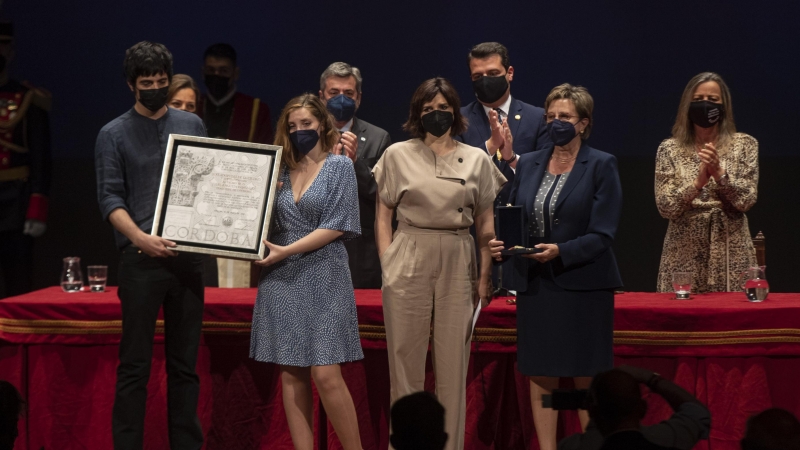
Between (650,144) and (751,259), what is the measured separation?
1.60 metres

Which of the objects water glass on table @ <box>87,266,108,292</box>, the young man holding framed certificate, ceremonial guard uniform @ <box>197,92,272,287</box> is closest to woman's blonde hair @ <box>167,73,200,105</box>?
ceremonial guard uniform @ <box>197,92,272,287</box>

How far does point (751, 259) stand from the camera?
14.0ft

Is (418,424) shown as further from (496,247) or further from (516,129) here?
(516,129)

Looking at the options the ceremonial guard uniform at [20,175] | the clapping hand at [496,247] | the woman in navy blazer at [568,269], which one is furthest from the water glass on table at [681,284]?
the ceremonial guard uniform at [20,175]

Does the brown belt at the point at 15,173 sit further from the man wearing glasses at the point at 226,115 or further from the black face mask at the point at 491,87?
the black face mask at the point at 491,87

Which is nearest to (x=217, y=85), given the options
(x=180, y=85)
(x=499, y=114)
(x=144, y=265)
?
(x=180, y=85)

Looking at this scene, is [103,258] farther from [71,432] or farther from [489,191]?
[489,191]

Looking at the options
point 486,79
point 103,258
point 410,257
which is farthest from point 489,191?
point 103,258

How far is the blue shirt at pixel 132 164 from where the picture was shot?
346 centimetres

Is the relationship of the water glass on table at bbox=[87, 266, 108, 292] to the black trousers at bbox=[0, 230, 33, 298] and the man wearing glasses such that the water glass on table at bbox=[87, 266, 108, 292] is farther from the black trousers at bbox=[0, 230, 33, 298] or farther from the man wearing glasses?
the black trousers at bbox=[0, 230, 33, 298]

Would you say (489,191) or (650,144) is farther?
(650,144)

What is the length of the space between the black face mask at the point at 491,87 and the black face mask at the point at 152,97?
1.32 m

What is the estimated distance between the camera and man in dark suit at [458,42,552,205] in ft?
13.4

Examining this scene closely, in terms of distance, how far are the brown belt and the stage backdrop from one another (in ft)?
2.52
